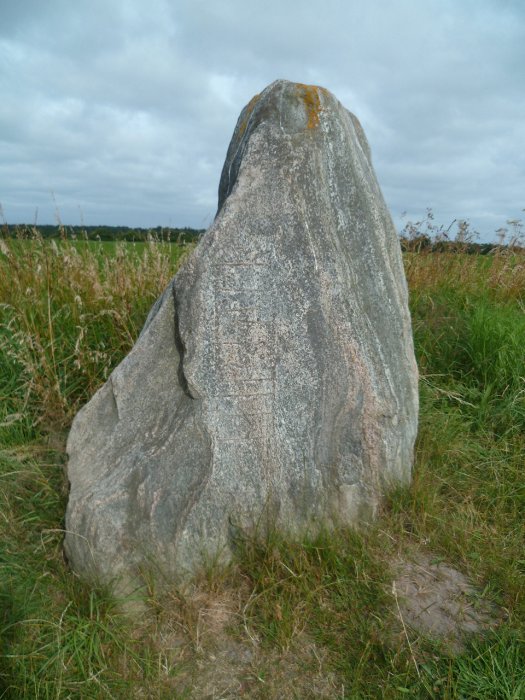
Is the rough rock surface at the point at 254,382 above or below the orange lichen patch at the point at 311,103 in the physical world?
below

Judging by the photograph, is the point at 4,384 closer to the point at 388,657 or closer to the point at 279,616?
the point at 279,616

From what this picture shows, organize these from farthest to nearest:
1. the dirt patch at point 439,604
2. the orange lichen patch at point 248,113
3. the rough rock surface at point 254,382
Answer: the orange lichen patch at point 248,113 → the rough rock surface at point 254,382 → the dirt patch at point 439,604

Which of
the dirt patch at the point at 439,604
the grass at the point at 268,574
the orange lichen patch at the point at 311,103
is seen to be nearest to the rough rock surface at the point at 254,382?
the orange lichen patch at the point at 311,103

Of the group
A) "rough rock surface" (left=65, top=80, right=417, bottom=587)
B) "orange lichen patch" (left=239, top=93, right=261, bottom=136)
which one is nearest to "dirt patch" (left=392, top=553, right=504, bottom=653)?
"rough rock surface" (left=65, top=80, right=417, bottom=587)

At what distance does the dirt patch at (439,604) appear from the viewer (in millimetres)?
2301

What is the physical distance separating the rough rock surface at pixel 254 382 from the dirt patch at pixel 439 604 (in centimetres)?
36

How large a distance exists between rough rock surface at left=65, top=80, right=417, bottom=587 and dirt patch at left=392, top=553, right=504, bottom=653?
1.19ft

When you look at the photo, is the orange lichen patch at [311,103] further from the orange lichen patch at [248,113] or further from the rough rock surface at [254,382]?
the orange lichen patch at [248,113]

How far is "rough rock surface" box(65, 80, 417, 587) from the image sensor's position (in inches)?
94.8

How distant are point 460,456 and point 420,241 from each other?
3.01 m

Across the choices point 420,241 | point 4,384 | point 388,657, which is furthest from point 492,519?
point 420,241

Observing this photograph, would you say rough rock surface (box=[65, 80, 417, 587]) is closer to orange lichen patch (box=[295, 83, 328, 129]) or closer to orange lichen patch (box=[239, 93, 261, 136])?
orange lichen patch (box=[295, 83, 328, 129])

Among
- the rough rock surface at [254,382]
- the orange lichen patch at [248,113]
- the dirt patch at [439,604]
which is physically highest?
the orange lichen patch at [248,113]

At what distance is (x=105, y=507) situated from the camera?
2.39 m
